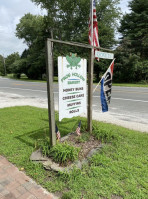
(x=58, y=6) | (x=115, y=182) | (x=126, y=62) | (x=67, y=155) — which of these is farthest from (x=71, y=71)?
(x=58, y=6)

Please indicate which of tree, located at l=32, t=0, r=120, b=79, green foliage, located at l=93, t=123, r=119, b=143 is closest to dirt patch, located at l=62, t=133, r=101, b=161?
green foliage, located at l=93, t=123, r=119, b=143

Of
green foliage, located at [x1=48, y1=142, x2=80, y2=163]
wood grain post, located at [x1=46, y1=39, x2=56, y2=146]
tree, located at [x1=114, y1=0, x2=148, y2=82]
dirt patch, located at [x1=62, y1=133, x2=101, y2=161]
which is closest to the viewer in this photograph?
wood grain post, located at [x1=46, y1=39, x2=56, y2=146]

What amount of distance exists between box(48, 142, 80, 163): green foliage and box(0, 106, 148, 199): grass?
24 centimetres

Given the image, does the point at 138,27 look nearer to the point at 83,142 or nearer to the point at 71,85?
the point at 71,85

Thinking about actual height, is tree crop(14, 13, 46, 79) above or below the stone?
above

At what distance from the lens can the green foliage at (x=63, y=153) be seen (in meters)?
2.62

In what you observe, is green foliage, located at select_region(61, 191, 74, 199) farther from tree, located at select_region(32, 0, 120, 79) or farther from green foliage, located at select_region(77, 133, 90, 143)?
tree, located at select_region(32, 0, 120, 79)

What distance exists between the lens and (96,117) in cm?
547

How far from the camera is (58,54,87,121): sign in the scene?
279 cm

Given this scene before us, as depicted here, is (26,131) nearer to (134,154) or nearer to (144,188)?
(134,154)

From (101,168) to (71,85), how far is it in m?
1.61

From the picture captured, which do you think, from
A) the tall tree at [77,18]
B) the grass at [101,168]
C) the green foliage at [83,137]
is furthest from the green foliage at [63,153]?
the tall tree at [77,18]

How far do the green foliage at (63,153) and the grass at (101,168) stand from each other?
0.24 m

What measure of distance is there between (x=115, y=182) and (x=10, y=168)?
1763mm
